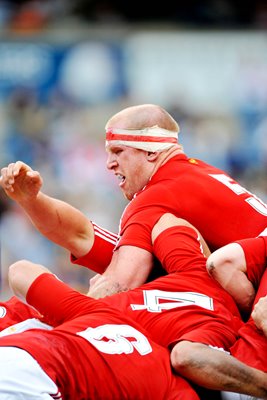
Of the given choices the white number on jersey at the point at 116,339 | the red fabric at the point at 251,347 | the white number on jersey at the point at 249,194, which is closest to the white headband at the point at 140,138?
the white number on jersey at the point at 249,194

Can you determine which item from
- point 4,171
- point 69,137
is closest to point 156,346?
point 4,171

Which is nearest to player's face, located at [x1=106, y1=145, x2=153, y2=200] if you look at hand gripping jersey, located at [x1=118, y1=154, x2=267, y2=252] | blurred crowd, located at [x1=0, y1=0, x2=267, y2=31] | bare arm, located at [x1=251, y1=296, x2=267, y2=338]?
hand gripping jersey, located at [x1=118, y1=154, x2=267, y2=252]

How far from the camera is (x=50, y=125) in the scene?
49.8 feet

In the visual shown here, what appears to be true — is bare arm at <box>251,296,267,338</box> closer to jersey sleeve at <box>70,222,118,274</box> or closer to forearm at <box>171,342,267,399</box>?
forearm at <box>171,342,267,399</box>

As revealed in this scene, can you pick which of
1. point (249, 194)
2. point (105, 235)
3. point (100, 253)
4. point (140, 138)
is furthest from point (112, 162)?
point (249, 194)

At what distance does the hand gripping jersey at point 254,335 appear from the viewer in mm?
5023

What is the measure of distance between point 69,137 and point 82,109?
2.64 feet

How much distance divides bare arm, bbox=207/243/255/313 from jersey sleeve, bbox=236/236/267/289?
25 millimetres

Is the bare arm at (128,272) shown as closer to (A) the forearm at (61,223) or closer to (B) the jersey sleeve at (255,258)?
(B) the jersey sleeve at (255,258)

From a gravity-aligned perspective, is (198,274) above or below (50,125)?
above

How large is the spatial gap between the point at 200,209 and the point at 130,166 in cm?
66

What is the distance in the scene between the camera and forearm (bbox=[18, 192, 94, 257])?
633 centimetres

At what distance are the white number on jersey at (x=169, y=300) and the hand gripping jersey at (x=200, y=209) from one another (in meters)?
0.54

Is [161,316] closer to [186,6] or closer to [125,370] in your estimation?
[125,370]
